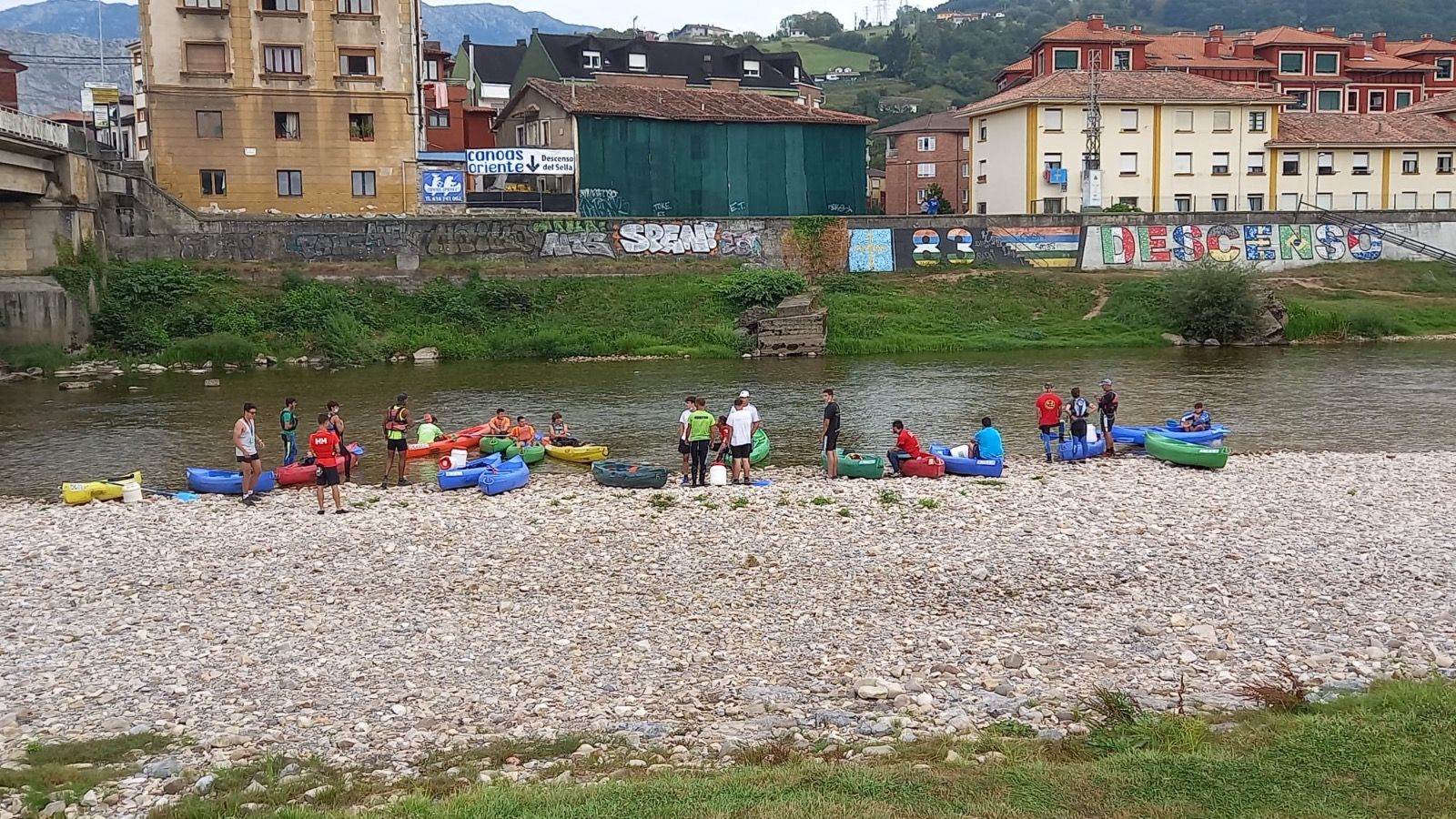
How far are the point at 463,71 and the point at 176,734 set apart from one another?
102934 millimetres

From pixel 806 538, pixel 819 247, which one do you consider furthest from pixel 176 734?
pixel 819 247

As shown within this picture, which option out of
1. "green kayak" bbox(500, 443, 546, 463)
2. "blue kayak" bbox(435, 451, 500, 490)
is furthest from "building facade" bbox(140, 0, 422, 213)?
"blue kayak" bbox(435, 451, 500, 490)

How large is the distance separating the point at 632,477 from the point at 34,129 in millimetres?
35003

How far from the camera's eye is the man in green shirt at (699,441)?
25.8 m

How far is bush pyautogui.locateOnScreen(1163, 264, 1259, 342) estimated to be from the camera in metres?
56.1

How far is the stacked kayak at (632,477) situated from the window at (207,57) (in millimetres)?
45923

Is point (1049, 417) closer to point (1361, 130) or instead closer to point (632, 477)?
point (632, 477)

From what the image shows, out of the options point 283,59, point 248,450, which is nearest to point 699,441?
point 248,450

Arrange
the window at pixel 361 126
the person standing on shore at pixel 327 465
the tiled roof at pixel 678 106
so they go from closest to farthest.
→ the person standing on shore at pixel 327 465
the window at pixel 361 126
the tiled roof at pixel 678 106

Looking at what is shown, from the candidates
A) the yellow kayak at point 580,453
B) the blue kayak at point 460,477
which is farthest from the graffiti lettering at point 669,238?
the blue kayak at point 460,477

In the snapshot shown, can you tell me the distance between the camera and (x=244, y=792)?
11328mm

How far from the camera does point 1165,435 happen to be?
30.0 metres

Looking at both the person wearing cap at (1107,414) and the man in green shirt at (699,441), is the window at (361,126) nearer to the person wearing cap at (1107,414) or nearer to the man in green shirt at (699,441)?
the man in green shirt at (699,441)

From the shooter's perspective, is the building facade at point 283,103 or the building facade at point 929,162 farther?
the building facade at point 929,162
